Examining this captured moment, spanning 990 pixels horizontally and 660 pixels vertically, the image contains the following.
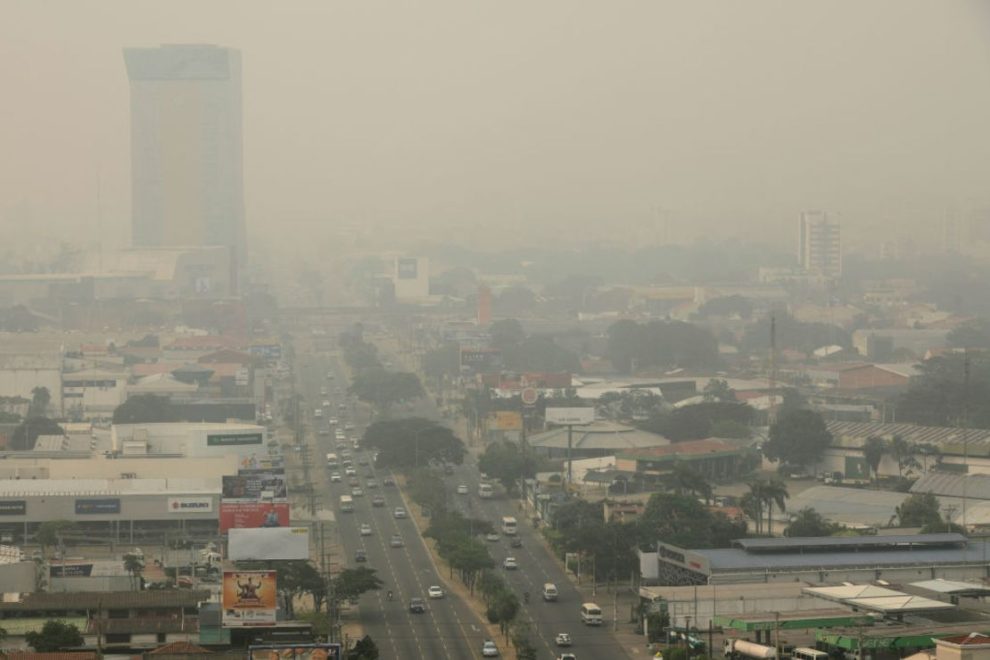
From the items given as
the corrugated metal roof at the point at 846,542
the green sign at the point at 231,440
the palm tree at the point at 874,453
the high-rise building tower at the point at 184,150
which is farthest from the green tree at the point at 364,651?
the high-rise building tower at the point at 184,150

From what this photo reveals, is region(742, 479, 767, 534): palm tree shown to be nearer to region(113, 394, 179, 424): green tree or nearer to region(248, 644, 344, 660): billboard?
region(248, 644, 344, 660): billboard

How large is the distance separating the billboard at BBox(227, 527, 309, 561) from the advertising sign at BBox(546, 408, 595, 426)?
675 cm

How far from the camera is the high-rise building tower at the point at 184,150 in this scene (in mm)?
50688

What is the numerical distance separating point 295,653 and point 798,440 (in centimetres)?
1073

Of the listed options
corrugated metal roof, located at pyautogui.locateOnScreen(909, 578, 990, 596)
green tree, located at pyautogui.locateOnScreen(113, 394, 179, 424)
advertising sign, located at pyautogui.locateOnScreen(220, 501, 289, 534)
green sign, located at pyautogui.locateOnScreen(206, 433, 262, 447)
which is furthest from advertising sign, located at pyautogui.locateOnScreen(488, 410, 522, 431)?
corrugated metal roof, located at pyautogui.locateOnScreen(909, 578, 990, 596)

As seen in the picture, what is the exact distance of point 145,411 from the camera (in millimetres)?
22891

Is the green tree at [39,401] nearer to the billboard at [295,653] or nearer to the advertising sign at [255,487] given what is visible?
the advertising sign at [255,487]

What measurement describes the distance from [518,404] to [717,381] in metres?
4.22

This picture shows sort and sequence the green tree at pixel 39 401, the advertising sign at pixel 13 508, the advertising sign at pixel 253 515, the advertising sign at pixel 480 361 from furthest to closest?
the advertising sign at pixel 480 361, the green tree at pixel 39 401, the advertising sign at pixel 13 508, the advertising sign at pixel 253 515

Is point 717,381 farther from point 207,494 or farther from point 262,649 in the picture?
point 262,649

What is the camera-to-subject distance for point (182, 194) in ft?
167

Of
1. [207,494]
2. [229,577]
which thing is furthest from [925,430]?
[229,577]

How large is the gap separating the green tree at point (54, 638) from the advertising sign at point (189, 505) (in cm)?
469

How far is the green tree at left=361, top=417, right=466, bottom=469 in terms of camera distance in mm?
18828
